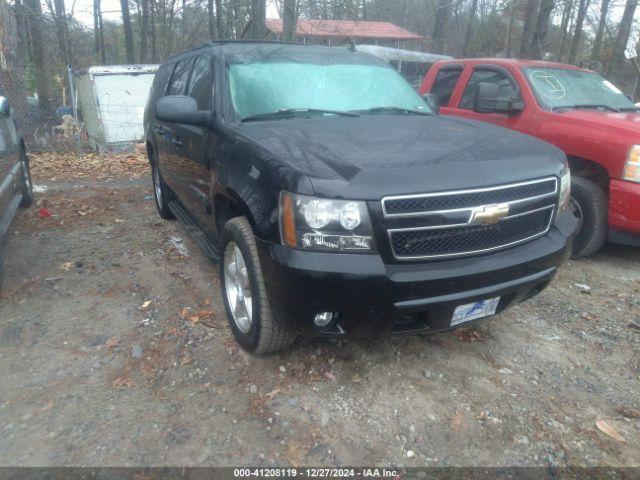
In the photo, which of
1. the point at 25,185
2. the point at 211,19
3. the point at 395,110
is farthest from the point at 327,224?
the point at 211,19

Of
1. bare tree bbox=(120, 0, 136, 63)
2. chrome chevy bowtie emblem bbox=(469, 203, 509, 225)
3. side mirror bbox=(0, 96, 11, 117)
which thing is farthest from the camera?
bare tree bbox=(120, 0, 136, 63)

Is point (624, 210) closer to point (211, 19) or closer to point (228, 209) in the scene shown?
point (228, 209)

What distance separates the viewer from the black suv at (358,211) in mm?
2363

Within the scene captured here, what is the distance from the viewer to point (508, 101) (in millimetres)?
5254

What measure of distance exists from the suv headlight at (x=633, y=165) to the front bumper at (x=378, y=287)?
7.40 ft

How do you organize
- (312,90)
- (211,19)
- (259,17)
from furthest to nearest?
(211,19) < (259,17) < (312,90)

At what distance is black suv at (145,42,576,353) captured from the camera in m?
2.36

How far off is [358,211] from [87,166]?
8602mm

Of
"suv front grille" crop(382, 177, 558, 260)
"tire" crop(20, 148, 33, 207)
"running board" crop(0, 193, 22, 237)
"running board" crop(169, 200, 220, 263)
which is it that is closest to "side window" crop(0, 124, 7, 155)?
"running board" crop(0, 193, 22, 237)

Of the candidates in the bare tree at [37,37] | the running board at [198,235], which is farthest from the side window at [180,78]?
the bare tree at [37,37]

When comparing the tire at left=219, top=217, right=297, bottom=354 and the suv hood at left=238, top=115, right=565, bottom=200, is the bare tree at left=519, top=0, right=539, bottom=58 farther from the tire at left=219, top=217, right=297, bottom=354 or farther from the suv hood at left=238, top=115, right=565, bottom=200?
the tire at left=219, top=217, right=297, bottom=354

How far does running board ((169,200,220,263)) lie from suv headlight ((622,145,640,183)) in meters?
3.56

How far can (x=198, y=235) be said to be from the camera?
167 inches

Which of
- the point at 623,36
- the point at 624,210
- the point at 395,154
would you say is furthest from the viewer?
the point at 623,36
